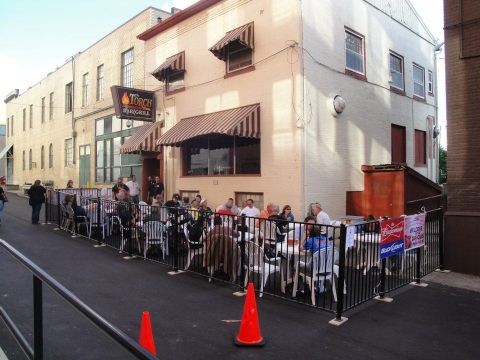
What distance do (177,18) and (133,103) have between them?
3.68 meters

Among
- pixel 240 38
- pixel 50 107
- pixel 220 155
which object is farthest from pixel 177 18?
pixel 50 107

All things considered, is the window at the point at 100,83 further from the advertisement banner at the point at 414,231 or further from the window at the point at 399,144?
the advertisement banner at the point at 414,231

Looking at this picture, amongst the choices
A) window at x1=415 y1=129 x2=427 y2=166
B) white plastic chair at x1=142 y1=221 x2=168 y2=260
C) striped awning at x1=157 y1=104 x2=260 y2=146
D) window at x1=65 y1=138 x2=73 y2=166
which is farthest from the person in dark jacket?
window at x1=415 y1=129 x2=427 y2=166

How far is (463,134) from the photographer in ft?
27.1

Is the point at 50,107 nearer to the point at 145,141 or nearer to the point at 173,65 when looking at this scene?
the point at 145,141

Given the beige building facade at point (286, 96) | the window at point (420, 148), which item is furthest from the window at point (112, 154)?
the window at point (420, 148)

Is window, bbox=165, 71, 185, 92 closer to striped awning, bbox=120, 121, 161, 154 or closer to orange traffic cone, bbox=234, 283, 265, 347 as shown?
striped awning, bbox=120, 121, 161, 154

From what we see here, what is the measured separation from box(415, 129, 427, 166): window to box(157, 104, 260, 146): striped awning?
8650 millimetres

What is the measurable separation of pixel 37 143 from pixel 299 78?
90.7 feet

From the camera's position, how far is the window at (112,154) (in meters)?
19.5

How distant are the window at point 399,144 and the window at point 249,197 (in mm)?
6370

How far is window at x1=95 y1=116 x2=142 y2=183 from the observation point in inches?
766

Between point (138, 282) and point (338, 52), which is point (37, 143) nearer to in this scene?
point (338, 52)

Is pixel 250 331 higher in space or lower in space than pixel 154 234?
lower
